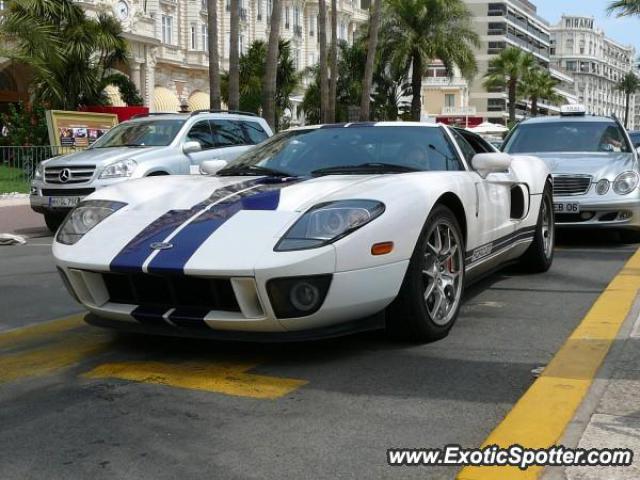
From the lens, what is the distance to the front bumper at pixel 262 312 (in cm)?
380

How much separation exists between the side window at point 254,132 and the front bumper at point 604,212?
5.36 meters

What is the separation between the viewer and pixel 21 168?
1686 cm

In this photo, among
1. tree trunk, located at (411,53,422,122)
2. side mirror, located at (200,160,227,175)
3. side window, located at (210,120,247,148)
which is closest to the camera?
side mirror, located at (200,160,227,175)

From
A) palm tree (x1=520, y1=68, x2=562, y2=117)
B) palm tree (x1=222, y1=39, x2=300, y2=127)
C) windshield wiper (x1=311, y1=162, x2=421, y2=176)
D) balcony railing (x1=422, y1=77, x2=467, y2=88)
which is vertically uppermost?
balcony railing (x1=422, y1=77, x2=467, y2=88)

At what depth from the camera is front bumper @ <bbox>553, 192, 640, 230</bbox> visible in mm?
8195

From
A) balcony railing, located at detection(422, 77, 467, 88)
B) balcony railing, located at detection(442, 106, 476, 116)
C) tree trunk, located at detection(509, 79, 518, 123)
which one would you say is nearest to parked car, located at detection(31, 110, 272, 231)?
tree trunk, located at detection(509, 79, 518, 123)

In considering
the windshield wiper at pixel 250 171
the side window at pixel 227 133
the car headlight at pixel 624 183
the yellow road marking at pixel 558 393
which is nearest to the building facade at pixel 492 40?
the side window at pixel 227 133

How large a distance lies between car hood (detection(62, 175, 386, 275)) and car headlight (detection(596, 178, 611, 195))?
4486 mm

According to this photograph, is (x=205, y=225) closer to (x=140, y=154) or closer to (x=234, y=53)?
(x=140, y=154)

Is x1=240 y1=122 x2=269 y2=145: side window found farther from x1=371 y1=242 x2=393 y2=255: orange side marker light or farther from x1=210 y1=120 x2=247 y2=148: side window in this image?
x1=371 y1=242 x2=393 y2=255: orange side marker light

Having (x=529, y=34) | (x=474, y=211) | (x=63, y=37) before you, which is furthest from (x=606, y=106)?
(x=474, y=211)

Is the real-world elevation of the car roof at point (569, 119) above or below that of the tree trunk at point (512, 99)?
below

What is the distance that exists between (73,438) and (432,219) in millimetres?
2222

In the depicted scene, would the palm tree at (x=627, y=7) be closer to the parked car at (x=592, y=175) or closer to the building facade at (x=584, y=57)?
the parked car at (x=592, y=175)
